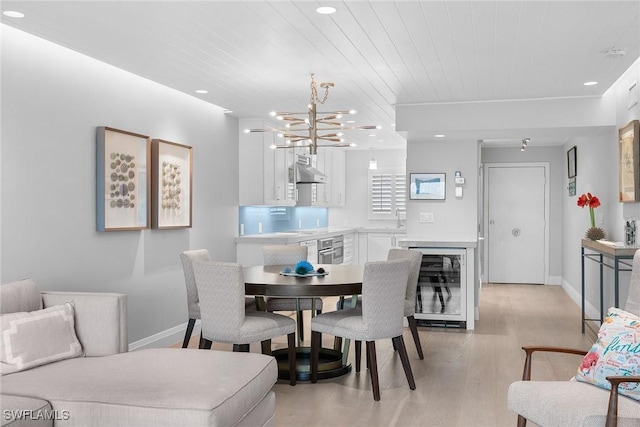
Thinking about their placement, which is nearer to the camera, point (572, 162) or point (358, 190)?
point (572, 162)

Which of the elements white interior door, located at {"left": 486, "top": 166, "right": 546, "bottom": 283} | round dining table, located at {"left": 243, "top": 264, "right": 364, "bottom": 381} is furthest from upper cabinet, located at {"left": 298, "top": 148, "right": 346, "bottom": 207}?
round dining table, located at {"left": 243, "top": 264, "right": 364, "bottom": 381}

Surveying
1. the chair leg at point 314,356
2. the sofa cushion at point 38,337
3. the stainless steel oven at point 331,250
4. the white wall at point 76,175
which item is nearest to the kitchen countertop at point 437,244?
the stainless steel oven at point 331,250

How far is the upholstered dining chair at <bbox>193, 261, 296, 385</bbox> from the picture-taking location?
4039 millimetres

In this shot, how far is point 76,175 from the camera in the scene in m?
4.36

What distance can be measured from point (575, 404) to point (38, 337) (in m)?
2.55

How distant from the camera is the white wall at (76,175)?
12.6ft

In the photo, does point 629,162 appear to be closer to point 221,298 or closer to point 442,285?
point 442,285

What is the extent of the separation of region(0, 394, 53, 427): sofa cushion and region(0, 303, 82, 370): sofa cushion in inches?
15.3

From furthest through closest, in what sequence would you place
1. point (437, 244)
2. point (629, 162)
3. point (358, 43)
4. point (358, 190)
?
1. point (358, 190)
2. point (437, 244)
3. point (629, 162)
4. point (358, 43)

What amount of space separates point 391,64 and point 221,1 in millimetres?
1681

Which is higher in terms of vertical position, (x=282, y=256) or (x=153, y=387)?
(x=282, y=256)

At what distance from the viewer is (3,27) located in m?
3.73

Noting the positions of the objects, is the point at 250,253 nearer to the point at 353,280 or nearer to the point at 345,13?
the point at 353,280

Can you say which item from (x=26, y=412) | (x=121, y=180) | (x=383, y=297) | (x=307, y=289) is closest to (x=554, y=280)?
(x=383, y=297)
